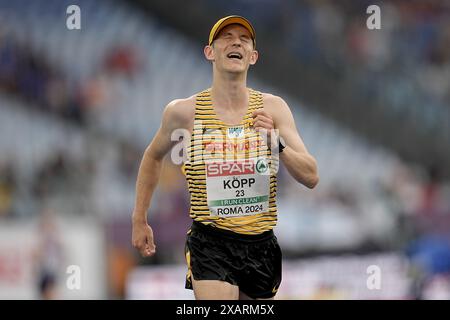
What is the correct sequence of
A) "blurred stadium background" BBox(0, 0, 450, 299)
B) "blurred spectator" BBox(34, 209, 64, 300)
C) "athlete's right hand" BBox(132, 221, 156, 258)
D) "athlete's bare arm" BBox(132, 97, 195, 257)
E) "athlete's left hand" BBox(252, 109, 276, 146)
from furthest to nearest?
"blurred stadium background" BBox(0, 0, 450, 299) → "blurred spectator" BBox(34, 209, 64, 300) → "athlete's right hand" BBox(132, 221, 156, 258) → "athlete's bare arm" BBox(132, 97, 195, 257) → "athlete's left hand" BBox(252, 109, 276, 146)

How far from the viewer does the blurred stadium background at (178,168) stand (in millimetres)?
12000

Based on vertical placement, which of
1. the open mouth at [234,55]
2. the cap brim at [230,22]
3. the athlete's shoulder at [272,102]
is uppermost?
the cap brim at [230,22]

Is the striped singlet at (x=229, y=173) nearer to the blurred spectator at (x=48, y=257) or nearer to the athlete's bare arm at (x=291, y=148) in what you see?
the athlete's bare arm at (x=291, y=148)

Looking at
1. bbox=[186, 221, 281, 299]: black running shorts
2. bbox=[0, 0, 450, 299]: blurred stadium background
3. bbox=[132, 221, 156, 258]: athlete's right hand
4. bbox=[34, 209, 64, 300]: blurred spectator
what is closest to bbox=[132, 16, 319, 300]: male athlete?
bbox=[186, 221, 281, 299]: black running shorts

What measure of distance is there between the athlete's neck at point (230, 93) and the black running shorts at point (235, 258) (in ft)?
2.37

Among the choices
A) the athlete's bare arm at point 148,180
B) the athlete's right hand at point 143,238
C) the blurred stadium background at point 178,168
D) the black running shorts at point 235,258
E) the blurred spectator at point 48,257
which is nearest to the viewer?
the black running shorts at point 235,258

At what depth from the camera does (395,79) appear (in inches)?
557

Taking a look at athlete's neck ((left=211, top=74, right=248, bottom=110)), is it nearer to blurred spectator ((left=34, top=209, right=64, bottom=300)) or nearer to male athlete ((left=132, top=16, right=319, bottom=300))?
male athlete ((left=132, top=16, right=319, bottom=300))

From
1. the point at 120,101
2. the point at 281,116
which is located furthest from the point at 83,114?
the point at 281,116

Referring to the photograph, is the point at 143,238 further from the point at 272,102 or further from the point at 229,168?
the point at 272,102

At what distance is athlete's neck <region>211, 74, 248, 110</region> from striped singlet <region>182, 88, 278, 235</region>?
85mm

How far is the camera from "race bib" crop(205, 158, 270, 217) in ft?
18.6

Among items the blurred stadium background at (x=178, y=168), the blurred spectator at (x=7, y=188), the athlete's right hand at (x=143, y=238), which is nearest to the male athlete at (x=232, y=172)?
the athlete's right hand at (x=143, y=238)
